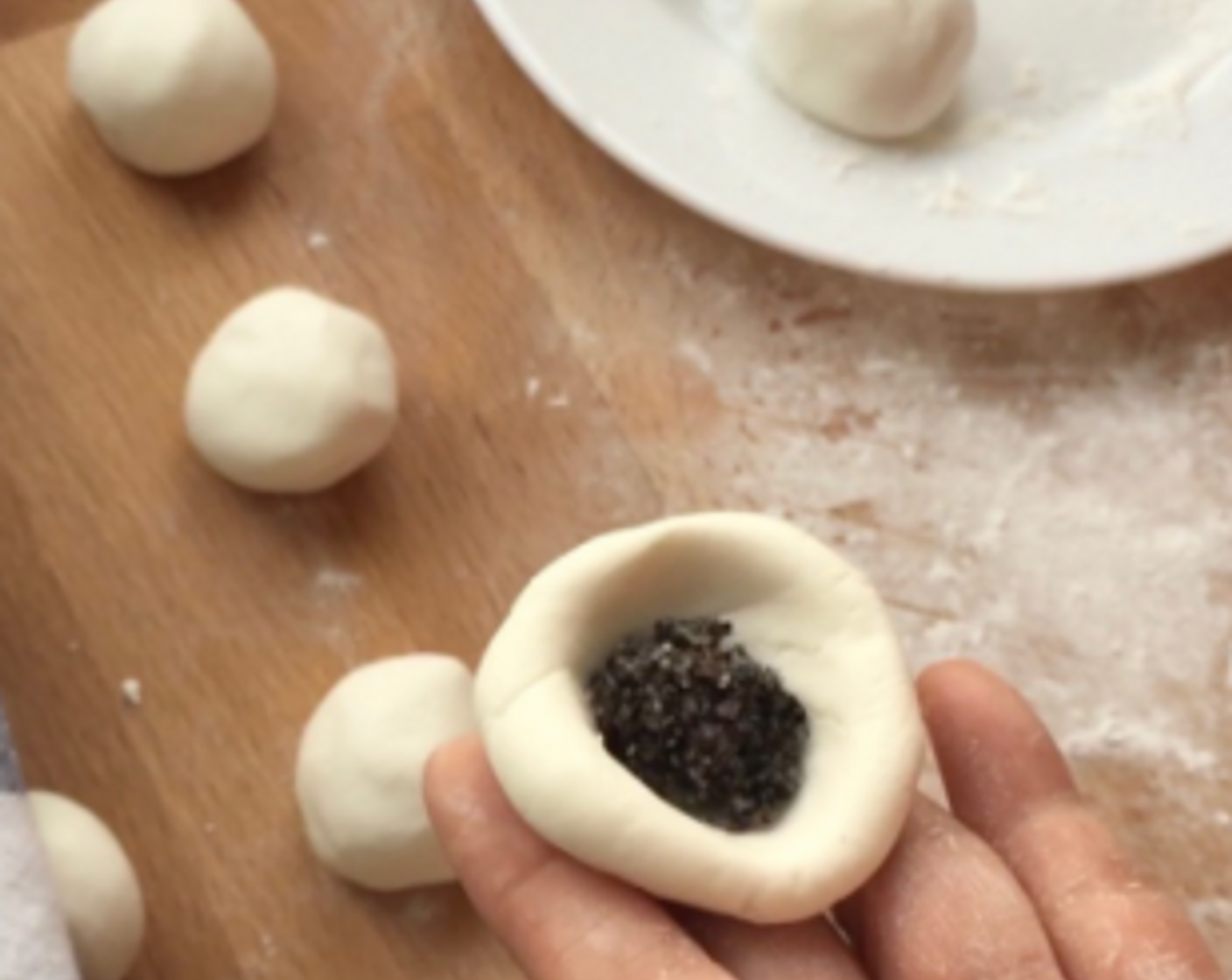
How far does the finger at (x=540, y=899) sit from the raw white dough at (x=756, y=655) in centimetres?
2

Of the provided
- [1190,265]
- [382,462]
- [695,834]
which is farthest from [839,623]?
[1190,265]

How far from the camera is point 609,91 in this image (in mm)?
1188

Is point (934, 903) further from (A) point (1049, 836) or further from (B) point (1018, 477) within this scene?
(B) point (1018, 477)

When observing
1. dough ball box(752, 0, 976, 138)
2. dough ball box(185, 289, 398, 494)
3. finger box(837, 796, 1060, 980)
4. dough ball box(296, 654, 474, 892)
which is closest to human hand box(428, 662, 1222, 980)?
finger box(837, 796, 1060, 980)

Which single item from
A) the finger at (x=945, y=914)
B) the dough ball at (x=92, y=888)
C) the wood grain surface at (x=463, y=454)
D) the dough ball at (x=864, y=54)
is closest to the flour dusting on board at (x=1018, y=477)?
the wood grain surface at (x=463, y=454)

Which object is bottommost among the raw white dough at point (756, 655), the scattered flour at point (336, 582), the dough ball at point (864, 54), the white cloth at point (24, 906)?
the scattered flour at point (336, 582)

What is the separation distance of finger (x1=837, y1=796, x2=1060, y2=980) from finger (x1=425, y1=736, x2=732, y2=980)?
10 centimetres

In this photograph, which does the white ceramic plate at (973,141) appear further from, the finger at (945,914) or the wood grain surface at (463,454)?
the finger at (945,914)

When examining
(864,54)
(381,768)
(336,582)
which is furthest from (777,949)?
(864,54)

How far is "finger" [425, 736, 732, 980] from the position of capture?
82cm

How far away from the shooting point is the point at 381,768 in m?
1.08

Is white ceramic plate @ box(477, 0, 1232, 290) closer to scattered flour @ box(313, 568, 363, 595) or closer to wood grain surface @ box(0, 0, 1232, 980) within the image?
wood grain surface @ box(0, 0, 1232, 980)

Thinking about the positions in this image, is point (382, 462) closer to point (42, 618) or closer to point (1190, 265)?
point (42, 618)

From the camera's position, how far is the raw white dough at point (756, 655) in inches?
32.2
